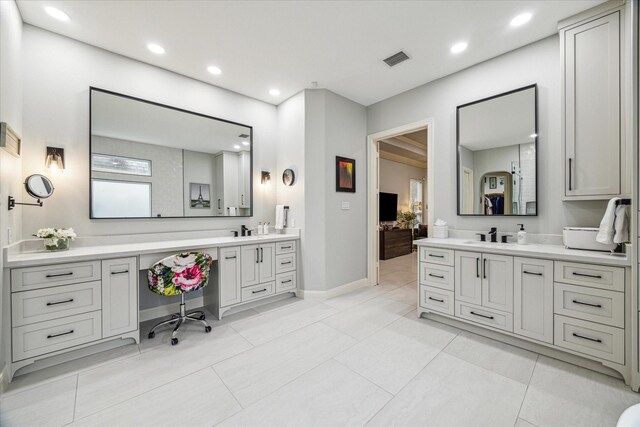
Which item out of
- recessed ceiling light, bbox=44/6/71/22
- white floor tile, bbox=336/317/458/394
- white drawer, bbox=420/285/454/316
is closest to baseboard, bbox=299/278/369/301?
white floor tile, bbox=336/317/458/394

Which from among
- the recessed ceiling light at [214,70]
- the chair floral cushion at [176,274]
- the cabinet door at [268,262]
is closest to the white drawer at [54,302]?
the chair floral cushion at [176,274]

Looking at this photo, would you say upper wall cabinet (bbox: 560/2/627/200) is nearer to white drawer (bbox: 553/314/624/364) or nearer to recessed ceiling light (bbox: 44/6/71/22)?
white drawer (bbox: 553/314/624/364)

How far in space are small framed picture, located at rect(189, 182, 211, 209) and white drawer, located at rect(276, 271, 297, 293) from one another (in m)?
1.35

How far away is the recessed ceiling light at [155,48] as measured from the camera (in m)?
2.66

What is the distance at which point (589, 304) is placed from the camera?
76.7 inches

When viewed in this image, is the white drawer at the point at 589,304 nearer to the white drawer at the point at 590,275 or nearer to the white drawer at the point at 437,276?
the white drawer at the point at 590,275

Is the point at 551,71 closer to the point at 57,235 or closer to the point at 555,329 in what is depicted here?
the point at 555,329

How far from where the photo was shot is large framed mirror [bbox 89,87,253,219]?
2.71 metres

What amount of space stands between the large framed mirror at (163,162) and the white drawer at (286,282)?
1.08 meters

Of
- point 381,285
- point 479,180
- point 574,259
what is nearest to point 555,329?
point 574,259

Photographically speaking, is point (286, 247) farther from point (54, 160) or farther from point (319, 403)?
point (54, 160)

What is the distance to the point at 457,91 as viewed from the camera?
319cm

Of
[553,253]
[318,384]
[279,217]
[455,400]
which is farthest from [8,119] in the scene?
[553,253]

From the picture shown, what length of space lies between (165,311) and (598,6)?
5.18 m
